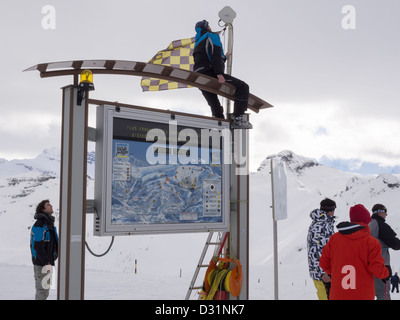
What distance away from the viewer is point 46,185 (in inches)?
1515

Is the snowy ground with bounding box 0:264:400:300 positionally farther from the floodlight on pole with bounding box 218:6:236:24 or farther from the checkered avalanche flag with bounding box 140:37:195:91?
the floodlight on pole with bounding box 218:6:236:24

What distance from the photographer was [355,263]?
468cm

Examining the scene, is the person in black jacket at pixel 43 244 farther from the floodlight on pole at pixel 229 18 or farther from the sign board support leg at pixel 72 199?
the floodlight on pole at pixel 229 18

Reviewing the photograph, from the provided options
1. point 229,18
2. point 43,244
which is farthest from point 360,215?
point 43,244

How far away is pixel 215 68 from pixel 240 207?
1.92m

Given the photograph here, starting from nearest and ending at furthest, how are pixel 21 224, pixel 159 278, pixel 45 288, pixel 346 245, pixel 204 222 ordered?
pixel 346 245
pixel 204 222
pixel 45 288
pixel 159 278
pixel 21 224

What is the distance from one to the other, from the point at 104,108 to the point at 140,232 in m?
1.46

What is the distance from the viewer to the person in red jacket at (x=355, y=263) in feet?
15.1

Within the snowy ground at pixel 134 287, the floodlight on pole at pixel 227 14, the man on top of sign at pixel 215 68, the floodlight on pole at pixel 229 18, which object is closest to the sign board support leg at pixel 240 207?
the man on top of sign at pixel 215 68

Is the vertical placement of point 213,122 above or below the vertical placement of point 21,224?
above

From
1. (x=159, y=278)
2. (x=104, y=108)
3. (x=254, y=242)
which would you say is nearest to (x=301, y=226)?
(x=254, y=242)

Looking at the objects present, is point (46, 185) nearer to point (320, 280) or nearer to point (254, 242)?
point (254, 242)

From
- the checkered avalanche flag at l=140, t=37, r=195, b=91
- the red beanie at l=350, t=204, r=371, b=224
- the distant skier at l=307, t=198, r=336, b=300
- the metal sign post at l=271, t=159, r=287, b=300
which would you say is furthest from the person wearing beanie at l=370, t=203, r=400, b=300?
the checkered avalanche flag at l=140, t=37, r=195, b=91
